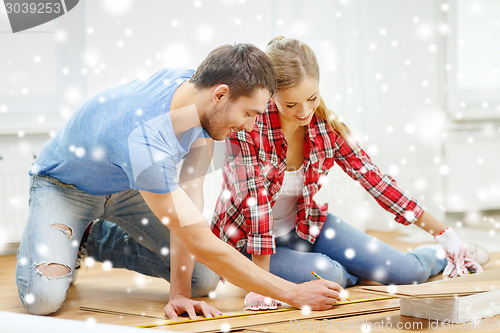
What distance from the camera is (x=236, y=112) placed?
3.49ft

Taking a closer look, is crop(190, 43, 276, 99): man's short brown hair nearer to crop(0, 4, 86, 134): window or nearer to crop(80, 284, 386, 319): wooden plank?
crop(80, 284, 386, 319): wooden plank

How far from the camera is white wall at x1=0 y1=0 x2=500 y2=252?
2215 millimetres

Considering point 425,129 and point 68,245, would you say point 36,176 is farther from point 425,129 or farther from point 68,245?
point 425,129

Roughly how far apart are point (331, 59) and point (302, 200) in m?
1.13

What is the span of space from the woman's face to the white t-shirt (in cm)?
18

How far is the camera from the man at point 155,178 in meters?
1.05

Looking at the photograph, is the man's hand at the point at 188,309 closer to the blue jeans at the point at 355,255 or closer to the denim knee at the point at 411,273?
the blue jeans at the point at 355,255

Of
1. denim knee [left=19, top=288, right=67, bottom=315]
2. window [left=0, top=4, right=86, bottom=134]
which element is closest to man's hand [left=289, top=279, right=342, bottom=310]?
denim knee [left=19, top=288, right=67, bottom=315]

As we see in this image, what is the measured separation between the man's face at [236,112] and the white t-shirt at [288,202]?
357mm

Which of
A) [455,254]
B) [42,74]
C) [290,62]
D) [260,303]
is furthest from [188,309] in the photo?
[42,74]

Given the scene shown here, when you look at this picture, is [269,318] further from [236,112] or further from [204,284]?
[236,112]

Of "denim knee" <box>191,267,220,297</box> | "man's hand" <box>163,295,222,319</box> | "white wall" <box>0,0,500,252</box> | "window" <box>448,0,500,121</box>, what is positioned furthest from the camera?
"window" <box>448,0,500,121</box>

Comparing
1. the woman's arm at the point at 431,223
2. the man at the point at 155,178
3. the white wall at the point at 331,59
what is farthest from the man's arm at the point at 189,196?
the white wall at the point at 331,59

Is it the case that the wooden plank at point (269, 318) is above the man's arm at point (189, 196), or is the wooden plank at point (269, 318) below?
below
